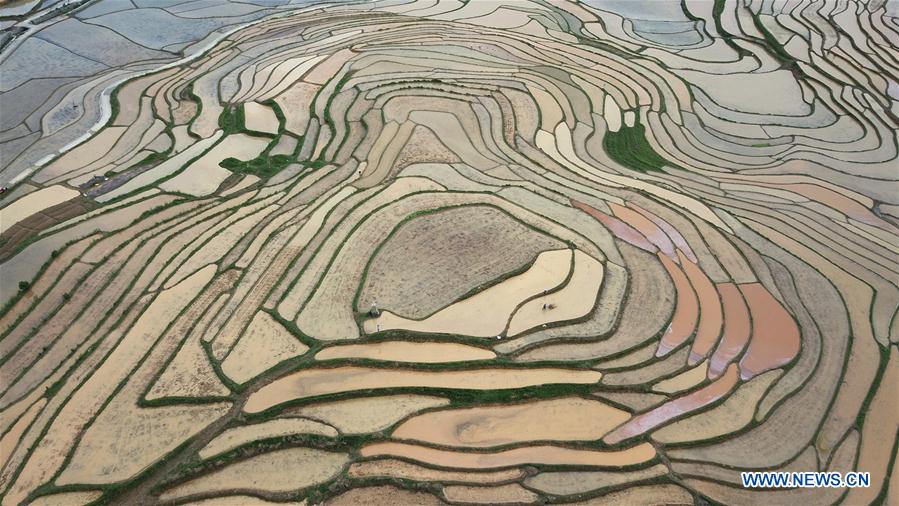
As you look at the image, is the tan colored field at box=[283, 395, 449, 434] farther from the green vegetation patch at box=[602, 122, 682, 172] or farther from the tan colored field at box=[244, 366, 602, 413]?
the green vegetation patch at box=[602, 122, 682, 172]

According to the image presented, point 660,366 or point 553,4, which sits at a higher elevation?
point 553,4

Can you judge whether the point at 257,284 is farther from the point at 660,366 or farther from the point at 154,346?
the point at 660,366

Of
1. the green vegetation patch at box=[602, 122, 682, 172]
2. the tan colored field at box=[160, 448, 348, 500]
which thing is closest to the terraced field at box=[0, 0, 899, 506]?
the tan colored field at box=[160, 448, 348, 500]

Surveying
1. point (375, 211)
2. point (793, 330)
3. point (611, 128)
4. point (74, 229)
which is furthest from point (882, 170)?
point (74, 229)

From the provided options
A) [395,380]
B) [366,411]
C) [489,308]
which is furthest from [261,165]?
[366,411]

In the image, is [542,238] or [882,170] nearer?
[542,238]
